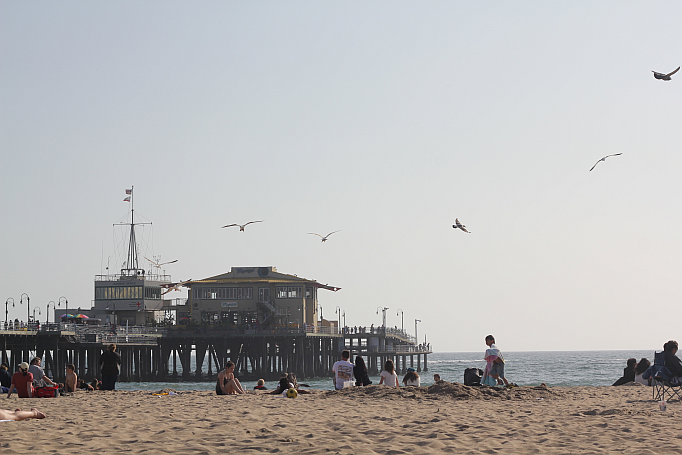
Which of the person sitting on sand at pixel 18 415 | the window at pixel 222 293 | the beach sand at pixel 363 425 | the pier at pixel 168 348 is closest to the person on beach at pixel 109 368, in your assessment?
the beach sand at pixel 363 425

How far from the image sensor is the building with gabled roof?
57938 millimetres

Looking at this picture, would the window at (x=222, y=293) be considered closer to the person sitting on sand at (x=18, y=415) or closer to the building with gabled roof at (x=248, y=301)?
the building with gabled roof at (x=248, y=301)

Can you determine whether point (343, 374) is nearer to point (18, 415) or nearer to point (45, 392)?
point (45, 392)

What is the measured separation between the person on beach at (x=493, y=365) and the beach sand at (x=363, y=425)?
24.3 inches

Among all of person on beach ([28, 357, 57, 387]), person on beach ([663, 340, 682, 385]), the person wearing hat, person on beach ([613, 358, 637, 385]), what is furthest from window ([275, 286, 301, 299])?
person on beach ([663, 340, 682, 385])

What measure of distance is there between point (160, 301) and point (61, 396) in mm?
46348

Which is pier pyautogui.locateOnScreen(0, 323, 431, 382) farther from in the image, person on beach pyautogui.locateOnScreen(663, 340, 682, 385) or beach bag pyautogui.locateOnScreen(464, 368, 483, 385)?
person on beach pyautogui.locateOnScreen(663, 340, 682, 385)

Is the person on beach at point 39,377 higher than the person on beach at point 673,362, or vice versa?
the person on beach at point 673,362

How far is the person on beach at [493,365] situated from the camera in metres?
15.4

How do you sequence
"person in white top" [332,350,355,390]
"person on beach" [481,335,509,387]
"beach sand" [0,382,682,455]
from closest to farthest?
"beach sand" [0,382,682,455] < "person on beach" [481,335,509,387] < "person in white top" [332,350,355,390]

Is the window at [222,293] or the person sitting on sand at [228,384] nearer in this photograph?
the person sitting on sand at [228,384]

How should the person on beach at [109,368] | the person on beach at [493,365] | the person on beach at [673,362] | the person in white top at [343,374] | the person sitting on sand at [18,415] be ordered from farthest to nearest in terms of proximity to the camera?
the person on beach at [109,368] < the person in white top at [343,374] < the person on beach at [493,365] < the person on beach at [673,362] < the person sitting on sand at [18,415]

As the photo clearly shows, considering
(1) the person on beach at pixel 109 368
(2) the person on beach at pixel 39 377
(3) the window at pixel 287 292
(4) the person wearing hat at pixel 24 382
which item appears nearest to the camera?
(4) the person wearing hat at pixel 24 382

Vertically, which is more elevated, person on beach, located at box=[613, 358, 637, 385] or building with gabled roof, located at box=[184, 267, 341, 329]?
building with gabled roof, located at box=[184, 267, 341, 329]
